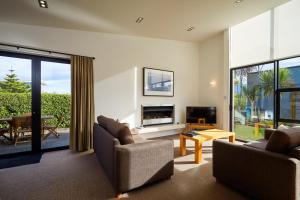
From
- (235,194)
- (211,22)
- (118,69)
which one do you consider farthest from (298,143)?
(118,69)

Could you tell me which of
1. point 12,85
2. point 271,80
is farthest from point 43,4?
point 271,80

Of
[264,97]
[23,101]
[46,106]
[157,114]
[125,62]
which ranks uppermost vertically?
[125,62]

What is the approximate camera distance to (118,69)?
14.8ft

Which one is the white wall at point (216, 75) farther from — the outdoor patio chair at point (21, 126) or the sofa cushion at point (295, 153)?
the outdoor patio chair at point (21, 126)

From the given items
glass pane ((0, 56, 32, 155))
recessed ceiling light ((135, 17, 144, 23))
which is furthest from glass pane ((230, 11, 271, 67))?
glass pane ((0, 56, 32, 155))

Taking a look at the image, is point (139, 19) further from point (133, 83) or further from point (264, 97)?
point (264, 97)

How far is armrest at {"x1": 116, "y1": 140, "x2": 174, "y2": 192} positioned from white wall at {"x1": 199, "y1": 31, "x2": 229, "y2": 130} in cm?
336

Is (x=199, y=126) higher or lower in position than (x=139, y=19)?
lower

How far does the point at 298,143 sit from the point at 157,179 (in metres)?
1.73

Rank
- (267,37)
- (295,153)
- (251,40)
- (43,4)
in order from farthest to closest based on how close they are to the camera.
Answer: (251,40), (267,37), (43,4), (295,153)

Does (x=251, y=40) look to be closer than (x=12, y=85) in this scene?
No

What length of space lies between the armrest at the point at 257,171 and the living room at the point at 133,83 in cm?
5

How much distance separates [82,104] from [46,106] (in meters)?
0.83

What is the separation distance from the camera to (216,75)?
534 centimetres
